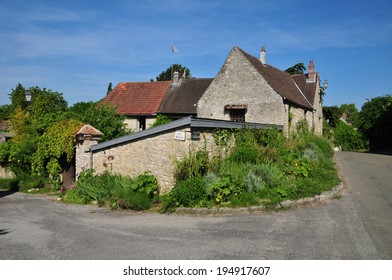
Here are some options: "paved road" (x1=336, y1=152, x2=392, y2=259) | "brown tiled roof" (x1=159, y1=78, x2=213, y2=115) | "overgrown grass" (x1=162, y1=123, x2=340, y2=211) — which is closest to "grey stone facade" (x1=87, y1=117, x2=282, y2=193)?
"overgrown grass" (x1=162, y1=123, x2=340, y2=211)

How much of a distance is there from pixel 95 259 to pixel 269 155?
777 centimetres

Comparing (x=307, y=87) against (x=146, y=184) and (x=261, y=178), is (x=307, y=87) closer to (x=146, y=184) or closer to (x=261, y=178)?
(x=261, y=178)

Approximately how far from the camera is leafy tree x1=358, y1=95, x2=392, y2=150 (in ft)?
97.2

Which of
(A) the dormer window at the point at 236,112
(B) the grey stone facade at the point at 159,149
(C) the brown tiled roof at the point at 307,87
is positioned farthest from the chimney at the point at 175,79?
(B) the grey stone facade at the point at 159,149

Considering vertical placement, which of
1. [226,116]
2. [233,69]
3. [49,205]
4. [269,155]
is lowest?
[49,205]

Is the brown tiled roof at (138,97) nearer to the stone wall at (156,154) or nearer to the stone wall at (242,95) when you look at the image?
the stone wall at (242,95)

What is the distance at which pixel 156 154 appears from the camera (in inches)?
407

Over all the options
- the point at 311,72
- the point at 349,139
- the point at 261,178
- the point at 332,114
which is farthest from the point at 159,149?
the point at 332,114

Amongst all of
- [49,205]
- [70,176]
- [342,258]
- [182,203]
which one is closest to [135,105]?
[70,176]

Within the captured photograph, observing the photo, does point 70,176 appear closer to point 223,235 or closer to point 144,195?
point 144,195

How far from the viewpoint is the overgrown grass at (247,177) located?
8.46 metres

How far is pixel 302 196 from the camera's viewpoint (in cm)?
852

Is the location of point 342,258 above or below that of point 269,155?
below

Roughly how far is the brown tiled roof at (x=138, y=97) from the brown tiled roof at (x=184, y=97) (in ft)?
2.49
